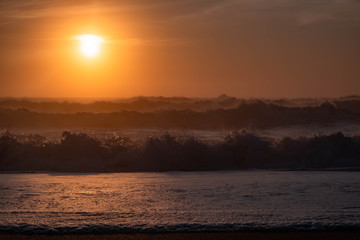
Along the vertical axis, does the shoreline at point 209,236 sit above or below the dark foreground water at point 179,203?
below

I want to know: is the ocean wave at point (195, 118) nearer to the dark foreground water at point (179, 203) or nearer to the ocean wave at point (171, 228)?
the dark foreground water at point (179, 203)

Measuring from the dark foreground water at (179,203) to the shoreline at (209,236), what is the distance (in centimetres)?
11

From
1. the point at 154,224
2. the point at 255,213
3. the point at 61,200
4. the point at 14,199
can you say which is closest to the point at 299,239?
the point at 255,213

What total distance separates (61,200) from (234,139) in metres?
6.76

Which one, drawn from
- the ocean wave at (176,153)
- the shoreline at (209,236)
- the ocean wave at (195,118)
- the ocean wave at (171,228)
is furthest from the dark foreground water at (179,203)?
the ocean wave at (195,118)

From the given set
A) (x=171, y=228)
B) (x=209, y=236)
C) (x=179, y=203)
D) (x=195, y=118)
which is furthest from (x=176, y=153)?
(x=195, y=118)

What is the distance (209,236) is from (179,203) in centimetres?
156

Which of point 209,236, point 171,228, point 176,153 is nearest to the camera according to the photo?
point 209,236

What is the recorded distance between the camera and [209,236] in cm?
480

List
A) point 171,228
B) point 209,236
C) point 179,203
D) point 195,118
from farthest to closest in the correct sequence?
point 195,118 < point 179,203 < point 171,228 < point 209,236

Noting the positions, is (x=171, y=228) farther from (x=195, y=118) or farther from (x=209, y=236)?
(x=195, y=118)

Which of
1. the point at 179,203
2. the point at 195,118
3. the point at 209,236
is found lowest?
the point at 209,236

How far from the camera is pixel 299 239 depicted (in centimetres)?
471

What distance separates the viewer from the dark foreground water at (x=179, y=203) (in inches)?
201
